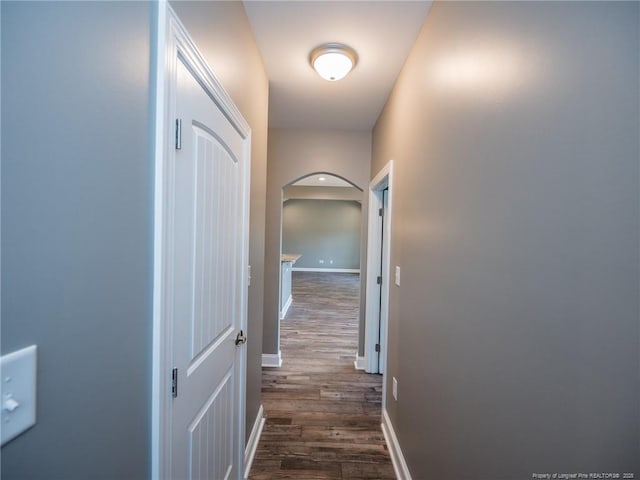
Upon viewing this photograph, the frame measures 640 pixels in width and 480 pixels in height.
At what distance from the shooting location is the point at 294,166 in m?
3.30

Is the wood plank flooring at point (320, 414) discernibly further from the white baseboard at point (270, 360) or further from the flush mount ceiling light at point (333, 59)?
the flush mount ceiling light at point (333, 59)

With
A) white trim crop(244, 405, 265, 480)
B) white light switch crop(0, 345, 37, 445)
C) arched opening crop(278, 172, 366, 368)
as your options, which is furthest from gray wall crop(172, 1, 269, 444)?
arched opening crop(278, 172, 366, 368)

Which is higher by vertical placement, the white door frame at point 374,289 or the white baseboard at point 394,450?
the white door frame at point 374,289

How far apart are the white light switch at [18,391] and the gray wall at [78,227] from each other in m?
0.02

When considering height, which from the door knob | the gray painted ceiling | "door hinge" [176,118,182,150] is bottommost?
the door knob

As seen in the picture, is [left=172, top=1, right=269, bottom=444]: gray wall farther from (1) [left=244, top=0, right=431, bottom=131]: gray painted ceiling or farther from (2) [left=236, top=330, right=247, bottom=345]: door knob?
(2) [left=236, top=330, right=247, bottom=345]: door knob

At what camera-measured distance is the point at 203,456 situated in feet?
3.66

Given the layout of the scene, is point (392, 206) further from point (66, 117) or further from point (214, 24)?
point (66, 117)

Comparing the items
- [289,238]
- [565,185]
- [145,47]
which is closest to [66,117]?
[145,47]

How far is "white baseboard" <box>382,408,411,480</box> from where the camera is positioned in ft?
5.54

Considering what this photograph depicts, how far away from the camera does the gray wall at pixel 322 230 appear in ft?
36.8

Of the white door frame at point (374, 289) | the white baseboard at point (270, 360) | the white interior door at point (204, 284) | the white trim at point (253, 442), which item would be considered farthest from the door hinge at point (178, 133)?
the white baseboard at point (270, 360)

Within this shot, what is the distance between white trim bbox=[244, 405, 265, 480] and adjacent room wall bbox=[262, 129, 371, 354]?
1.06 metres

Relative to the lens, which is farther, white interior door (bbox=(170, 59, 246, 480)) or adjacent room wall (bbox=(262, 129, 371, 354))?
adjacent room wall (bbox=(262, 129, 371, 354))
